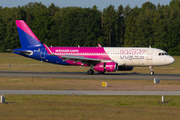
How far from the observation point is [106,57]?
44.2 meters

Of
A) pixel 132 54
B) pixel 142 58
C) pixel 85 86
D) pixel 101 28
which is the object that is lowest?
pixel 85 86

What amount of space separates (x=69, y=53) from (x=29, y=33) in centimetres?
863

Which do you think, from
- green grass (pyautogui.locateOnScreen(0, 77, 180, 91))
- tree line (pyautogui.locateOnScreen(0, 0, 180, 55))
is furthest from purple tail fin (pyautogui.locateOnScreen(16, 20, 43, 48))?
tree line (pyautogui.locateOnScreen(0, 0, 180, 55))

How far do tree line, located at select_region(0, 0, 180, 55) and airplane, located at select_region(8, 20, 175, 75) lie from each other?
72.9m

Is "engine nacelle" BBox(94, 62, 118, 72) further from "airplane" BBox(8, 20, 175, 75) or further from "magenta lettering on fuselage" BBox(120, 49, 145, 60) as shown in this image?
"magenta lettering on fuselage" BBox(120, 49, 145, 60)

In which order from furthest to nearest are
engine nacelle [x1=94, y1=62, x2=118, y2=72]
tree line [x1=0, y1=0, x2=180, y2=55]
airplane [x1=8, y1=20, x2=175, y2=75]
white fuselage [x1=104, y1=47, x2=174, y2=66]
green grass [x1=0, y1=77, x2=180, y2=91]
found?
tree line [x1=0, y1=0, x2=180, y2=55] → white fuselage [x1=104, y1=47, x2=174, y2=66] → airplane [x1=8, y1=20, x2=175, y2=75] → engine nacelle [x1=94, y1=62, x2=118, y2=72] → green grass [x1=0, y1=77, x2=180, y2=91]
